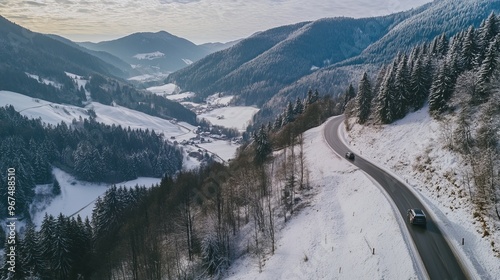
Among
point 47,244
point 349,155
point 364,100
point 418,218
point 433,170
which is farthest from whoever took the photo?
point 364,100

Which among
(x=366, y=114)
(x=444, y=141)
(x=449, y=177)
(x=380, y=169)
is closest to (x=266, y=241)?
(x=380, y=169)

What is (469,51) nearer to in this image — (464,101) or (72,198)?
(464,101)

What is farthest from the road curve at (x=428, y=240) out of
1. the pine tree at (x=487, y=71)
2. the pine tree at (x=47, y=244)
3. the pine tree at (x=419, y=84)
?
the pine tree at (x=47, y=244)

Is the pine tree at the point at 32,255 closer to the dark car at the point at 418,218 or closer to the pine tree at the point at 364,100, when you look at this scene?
the dark car at the point at 418,218

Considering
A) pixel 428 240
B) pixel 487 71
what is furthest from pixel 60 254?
pixel 487 71

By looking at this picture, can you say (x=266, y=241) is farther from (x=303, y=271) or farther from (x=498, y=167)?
(x=498, y=167)

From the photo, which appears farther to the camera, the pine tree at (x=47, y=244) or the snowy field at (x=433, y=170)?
the pine tree at (x=47, y=244)
